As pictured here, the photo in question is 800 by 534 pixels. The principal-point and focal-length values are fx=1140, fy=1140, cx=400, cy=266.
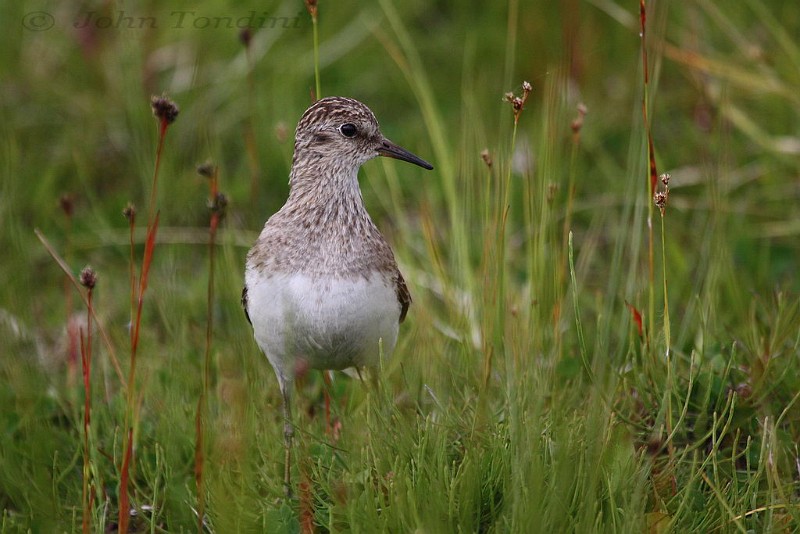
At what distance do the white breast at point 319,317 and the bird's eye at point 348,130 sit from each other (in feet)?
2.15

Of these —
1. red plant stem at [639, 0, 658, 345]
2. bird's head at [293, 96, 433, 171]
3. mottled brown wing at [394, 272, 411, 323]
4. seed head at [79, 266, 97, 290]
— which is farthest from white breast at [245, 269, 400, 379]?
red plant stem at [639, 0, 658, 345]

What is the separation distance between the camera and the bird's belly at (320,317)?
14.7 ft

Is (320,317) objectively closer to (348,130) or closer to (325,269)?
(325,269)

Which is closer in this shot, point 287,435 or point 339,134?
point 287,435

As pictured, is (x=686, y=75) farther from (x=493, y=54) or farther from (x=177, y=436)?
(x=177, y=436)

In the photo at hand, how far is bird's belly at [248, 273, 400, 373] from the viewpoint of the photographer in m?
4.49

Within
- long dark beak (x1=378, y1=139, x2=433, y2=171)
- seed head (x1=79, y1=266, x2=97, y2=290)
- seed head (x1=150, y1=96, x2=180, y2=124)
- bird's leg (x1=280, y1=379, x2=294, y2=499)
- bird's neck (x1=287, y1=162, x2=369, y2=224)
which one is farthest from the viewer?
long dark beak (x1=378, y1=139, x2=433, y2=171)

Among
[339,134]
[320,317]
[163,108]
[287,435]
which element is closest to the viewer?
[163,108]

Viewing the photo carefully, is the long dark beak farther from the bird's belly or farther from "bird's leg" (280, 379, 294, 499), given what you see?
"bird's leg" (280, 379, 294, 499)

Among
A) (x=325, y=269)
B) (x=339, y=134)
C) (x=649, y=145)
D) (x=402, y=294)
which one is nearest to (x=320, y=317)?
(x=325, y=269)

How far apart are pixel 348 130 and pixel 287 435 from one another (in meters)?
1.32

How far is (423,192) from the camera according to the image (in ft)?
24.0

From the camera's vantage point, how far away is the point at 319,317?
449cm

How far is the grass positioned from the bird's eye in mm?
406
